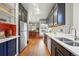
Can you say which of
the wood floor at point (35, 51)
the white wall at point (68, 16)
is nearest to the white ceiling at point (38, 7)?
the white wall at point (68, 16)

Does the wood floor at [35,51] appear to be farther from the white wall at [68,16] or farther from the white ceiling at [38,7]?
the white ceiling at [38,7]

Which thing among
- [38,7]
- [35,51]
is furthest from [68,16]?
[38,7]

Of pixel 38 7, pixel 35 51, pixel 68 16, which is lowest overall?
pixel 35 51

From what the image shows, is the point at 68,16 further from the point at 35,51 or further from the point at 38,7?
the point at 38,7

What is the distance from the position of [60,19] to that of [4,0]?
4.48 metres

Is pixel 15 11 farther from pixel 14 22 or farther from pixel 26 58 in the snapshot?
pixel 26 58

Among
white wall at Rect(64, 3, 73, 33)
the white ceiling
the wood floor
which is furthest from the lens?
the white ceiling

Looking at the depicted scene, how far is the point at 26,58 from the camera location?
0.82 m

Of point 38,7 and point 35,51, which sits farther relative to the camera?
point 38,7

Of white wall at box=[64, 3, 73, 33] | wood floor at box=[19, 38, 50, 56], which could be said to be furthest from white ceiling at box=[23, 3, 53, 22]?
wood floor at box=[19, 38, 50, 56]

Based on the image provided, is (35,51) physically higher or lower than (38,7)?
lower

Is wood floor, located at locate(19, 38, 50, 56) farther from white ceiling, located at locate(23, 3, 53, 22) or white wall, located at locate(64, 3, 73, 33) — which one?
white ceiling, located at locate(23, 3, 53, 22)

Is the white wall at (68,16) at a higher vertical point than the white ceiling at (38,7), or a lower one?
lower

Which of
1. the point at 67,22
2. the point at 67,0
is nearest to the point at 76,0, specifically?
the point at 67,0
